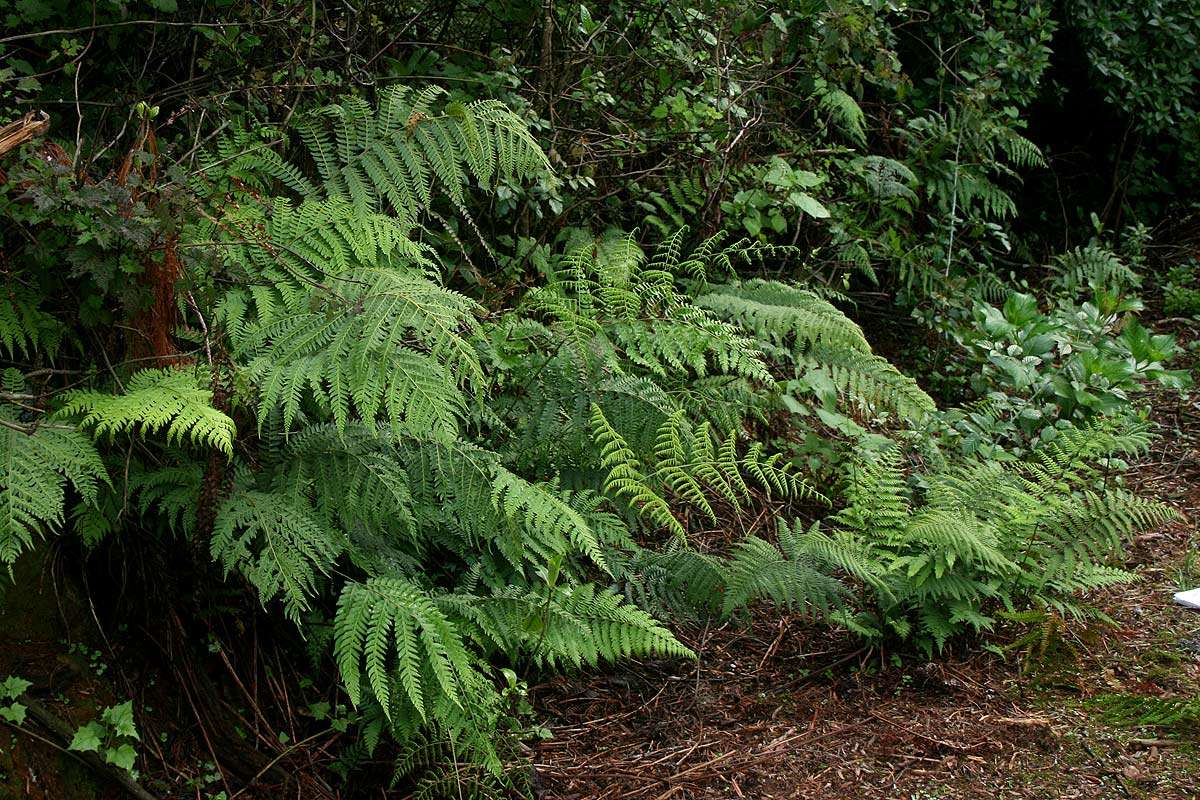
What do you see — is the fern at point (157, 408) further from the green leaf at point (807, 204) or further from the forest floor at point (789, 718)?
the green leaf at point (807, 204)

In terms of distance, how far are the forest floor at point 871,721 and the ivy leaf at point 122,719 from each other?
A: 3.48ft

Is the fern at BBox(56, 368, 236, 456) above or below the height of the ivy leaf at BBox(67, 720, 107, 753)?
above

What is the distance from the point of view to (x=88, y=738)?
2400mm

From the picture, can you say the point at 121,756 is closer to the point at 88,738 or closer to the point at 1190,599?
the point at 88,738

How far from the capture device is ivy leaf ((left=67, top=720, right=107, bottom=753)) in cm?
238

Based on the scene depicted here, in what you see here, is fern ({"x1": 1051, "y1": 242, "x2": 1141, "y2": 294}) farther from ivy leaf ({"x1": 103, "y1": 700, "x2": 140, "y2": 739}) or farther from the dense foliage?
ivy leaf ({"x1": 103, "y1": 700, "x2": 140, "y2": 739})

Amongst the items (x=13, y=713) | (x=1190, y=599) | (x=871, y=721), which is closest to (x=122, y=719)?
(x=13, y=713)

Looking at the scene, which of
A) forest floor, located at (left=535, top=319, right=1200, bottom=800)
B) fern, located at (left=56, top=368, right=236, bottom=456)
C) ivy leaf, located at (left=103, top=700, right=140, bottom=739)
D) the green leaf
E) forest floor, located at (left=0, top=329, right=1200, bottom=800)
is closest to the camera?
fern, located at (left=56, top=368, right=236, bottom=456)

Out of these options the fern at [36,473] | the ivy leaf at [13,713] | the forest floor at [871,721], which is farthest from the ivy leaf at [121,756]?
the forest floor at [871,721]

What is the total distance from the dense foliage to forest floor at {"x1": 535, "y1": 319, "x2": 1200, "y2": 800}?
0.50 ft

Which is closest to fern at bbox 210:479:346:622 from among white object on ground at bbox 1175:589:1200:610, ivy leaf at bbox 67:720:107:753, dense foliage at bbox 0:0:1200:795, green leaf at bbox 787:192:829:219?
dense foliage at bbox 0:0:1200:795

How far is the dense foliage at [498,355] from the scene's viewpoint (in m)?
2.48

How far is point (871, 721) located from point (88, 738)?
2.11 metres

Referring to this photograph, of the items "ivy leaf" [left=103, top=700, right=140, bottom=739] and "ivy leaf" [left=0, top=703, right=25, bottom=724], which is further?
"ivy leaf" [left=103, top=700, right=140, bottom=739]
